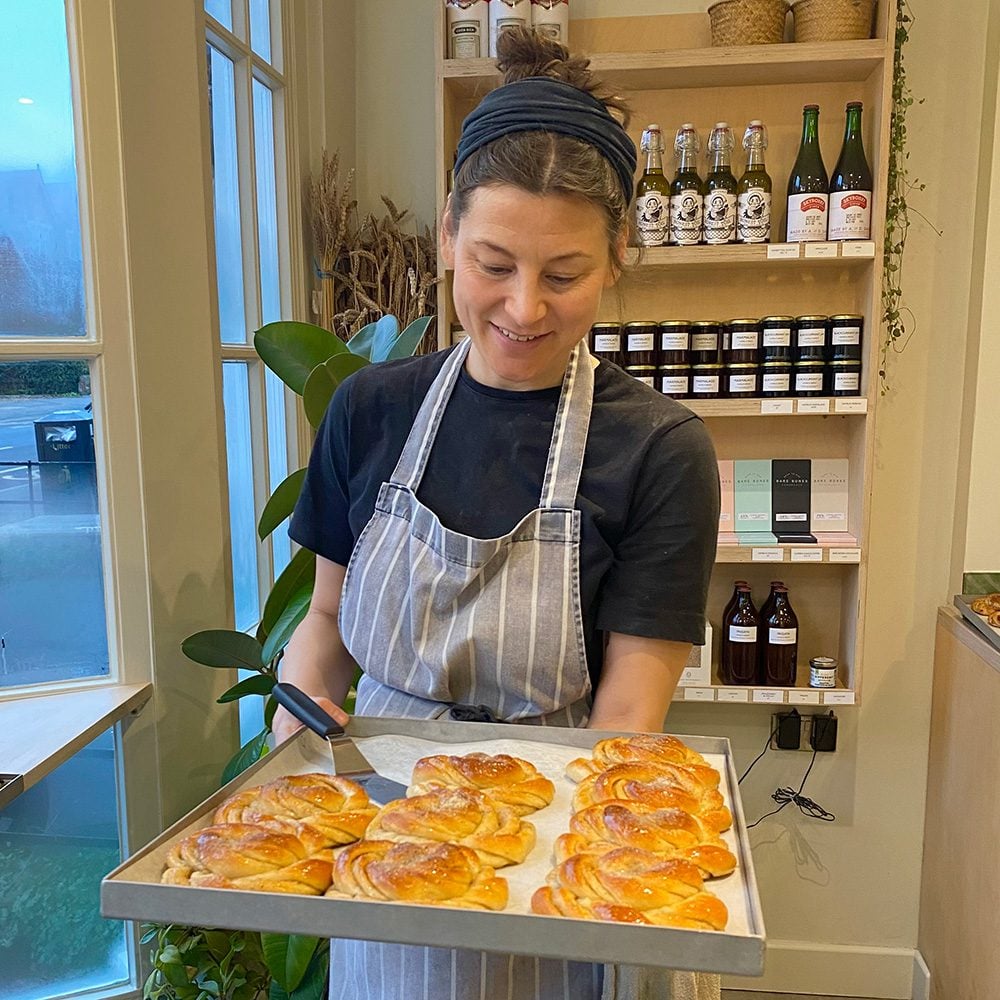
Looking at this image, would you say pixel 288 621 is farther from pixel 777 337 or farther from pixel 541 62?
pixel 777 337

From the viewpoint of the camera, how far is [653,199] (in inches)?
88.4

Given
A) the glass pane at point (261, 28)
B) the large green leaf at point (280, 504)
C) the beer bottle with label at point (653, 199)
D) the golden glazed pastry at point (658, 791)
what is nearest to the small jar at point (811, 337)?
the beer bottle with label at point (653, 199)

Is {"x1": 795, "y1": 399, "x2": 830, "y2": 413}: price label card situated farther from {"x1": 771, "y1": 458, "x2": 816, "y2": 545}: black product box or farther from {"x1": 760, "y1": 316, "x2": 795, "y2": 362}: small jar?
{"x1": 771, "y1": 458, "x2": 816, "y2": 545}: black product box

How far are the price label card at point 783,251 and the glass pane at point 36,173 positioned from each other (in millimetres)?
1462

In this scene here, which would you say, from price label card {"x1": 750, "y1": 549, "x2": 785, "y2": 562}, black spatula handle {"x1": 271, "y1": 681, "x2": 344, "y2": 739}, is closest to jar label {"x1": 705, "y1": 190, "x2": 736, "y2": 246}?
price label card {"x1": 750, "y1": 549, "x2": 785, "y2": 562}

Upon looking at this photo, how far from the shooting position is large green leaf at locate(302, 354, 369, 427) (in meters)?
1.72

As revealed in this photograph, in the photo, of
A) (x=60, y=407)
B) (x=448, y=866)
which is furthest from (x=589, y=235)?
(x=60, y=407)

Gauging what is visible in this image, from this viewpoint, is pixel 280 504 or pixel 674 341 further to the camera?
pixel 674 341

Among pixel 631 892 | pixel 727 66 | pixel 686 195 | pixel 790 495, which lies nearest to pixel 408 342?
pixel 686 195

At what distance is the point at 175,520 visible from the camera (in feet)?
6.02

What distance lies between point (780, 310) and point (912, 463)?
1.74ft

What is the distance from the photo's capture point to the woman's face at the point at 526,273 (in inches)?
38.9

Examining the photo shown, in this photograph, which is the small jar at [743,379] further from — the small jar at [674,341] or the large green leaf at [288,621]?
the large green leaf at [288,621]

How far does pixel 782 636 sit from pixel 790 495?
1.19 feet
